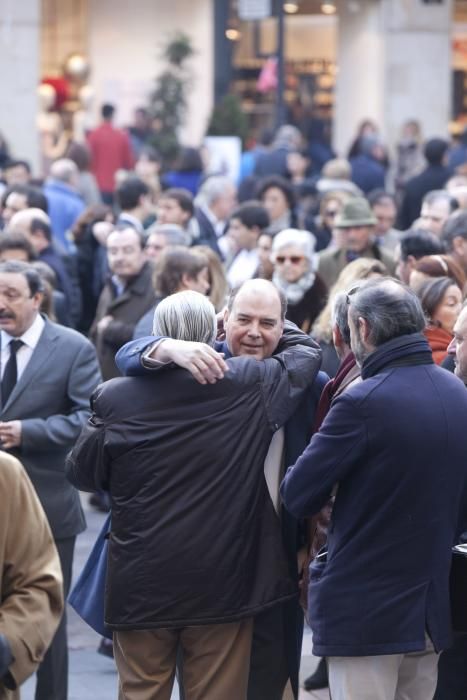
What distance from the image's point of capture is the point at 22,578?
12.8ft

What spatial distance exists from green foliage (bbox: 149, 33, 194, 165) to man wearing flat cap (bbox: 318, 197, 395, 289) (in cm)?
1430

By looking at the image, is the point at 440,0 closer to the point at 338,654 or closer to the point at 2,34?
the point at 2,34

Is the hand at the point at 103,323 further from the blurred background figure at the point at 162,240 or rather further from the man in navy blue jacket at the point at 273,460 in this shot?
the man in navy blue jacket at the point at 273,460

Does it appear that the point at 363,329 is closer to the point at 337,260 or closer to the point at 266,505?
the point at 266,505

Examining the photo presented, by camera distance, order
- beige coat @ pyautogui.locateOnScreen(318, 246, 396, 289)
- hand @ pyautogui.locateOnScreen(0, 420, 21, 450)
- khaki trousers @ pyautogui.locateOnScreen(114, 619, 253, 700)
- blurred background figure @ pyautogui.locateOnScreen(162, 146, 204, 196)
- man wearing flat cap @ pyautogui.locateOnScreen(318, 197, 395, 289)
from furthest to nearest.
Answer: blurred background figure @ pyautogui.locateOnScreen(162, 146, 204, 196)
man wearing flat cap @ pyautogui.locateOnScreen(318, 197, 395, 289)
beige coat @ pyautogui.locateOnScreen(318, 246, 396, 289)
hand @ pyautogui.locateOnScreen(0, 420, 21, 450)
khaki trousers @ pyautogui.locateOnScreen(114, 619, 253, 700)

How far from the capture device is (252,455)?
502cm

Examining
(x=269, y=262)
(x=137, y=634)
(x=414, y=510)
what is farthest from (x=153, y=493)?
(x=269, y=262)

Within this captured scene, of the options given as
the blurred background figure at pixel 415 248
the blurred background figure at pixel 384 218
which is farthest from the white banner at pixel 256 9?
the blurred background figure at pixel 415 248

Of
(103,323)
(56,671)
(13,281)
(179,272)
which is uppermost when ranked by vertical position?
(13,281)

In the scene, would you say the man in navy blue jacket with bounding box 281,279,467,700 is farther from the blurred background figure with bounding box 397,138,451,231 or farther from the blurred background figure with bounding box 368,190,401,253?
the blurred background figure with bounding box 397,138,451,231

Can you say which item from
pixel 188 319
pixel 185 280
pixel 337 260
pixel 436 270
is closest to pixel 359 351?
pixel 188 319

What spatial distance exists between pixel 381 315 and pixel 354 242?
216 inches

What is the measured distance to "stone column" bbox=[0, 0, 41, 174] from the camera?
21406mm

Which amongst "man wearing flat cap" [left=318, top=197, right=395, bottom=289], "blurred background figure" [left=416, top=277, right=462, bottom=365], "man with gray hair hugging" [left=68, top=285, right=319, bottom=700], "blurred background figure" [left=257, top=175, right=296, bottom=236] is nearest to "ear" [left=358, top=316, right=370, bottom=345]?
"man with gray hair hugging" [left=68, top=285, right=319, bottom=700]
